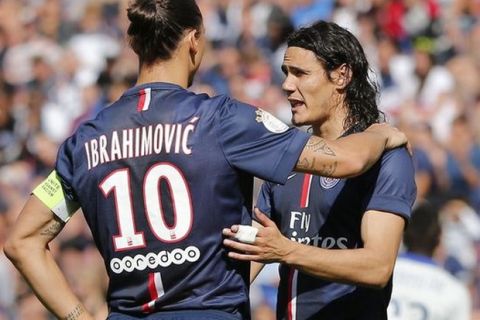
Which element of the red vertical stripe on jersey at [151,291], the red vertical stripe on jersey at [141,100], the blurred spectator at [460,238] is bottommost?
the blurred spectator at [460,238]

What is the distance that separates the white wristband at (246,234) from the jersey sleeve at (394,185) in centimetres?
66

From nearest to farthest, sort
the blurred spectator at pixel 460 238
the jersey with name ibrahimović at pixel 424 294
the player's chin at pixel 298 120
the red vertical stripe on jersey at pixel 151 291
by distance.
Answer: the red vertical stripe on jersey at pixel 151 291
the player's chin at pixel 298 120
the jersey with name ibrahimović at pixel 424 294
the blurred spectator at pixel 460 238

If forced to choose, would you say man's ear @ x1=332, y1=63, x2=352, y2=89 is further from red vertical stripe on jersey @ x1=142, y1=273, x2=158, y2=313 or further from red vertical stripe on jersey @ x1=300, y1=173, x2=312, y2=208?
red vertical stripe on jersey @ x1=142, y1=273, x2=158, y2=313

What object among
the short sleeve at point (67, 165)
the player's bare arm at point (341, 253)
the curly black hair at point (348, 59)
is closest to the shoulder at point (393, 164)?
the player's bare arm at point (341, 253)

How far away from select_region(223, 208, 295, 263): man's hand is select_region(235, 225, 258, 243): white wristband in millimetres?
12

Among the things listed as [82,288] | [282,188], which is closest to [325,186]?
[282,188]

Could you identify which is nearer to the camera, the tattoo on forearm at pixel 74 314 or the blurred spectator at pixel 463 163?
the tattoo on forearm at pixel 74 314

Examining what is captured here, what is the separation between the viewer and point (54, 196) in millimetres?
5152

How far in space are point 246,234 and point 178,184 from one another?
12.9 inches

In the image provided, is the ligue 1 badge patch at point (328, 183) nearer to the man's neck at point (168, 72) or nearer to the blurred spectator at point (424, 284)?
the man's neck at point (168, 72)

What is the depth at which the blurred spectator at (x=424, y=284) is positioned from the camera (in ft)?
23.4

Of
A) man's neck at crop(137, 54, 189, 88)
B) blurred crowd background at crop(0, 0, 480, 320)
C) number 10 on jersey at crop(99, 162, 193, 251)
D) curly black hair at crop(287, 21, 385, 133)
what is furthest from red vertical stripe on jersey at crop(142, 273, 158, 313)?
blurred crowd background at crop(0, 0, 480, 320)

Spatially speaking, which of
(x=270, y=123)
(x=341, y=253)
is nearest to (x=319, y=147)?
(x=270, y=123)

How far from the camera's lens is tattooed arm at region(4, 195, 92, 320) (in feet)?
16.9
